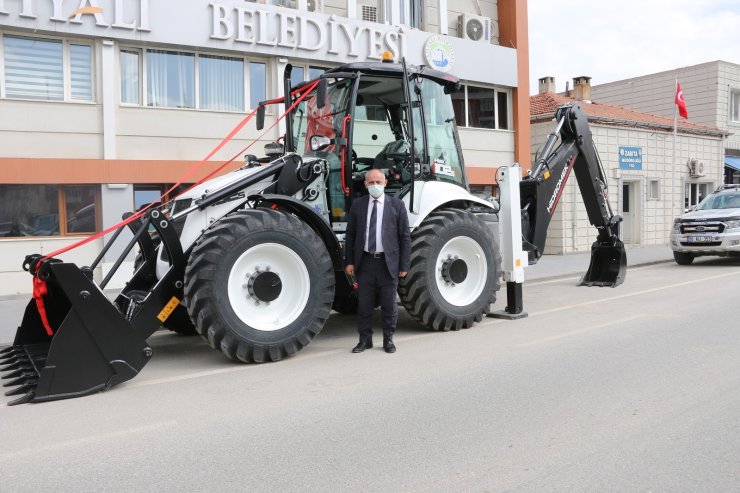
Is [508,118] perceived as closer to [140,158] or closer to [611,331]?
[140,158]

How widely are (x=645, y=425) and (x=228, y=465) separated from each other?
2.76 meters

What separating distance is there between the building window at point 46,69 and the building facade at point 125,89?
0.06 feet

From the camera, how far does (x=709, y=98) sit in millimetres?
27219

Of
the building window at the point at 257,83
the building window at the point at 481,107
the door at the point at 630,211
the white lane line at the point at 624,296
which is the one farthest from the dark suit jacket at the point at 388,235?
the door at the point at 630,211

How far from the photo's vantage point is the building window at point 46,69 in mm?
12367

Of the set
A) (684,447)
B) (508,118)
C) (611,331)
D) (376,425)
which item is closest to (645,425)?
(684,447)

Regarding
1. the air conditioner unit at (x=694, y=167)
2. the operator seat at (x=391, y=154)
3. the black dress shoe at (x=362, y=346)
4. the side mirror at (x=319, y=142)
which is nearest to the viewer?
the black dress shoe at (x=362, y=346)

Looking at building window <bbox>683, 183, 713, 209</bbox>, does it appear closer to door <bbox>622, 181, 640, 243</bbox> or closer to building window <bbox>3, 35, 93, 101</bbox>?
door <bbox>622, 181, 640, 243</bbox>

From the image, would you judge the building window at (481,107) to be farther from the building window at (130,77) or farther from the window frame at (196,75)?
the building window at (130,77)

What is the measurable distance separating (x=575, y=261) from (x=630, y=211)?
23.1ft

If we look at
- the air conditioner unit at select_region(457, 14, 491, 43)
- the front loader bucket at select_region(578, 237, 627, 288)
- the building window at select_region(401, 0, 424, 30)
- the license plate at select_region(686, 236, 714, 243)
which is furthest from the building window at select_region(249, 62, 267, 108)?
the license plate at select_region(686, 236, 714, 243)

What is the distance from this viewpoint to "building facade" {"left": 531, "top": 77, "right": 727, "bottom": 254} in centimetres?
2045

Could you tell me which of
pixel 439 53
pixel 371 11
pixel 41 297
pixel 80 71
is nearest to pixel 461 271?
pixel 41 297

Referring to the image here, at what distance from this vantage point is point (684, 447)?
161 inches
